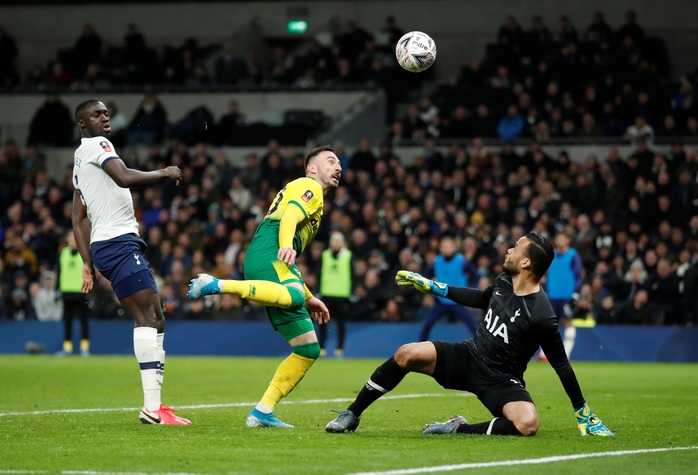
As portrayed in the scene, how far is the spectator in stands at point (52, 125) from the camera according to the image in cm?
3023

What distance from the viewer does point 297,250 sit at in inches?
358

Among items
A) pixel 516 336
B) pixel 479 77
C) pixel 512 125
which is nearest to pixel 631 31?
pixel 479 77

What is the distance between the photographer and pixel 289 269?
8930 mm

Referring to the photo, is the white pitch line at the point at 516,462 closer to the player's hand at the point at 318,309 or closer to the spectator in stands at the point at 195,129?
the player's hand at the point at 318,309

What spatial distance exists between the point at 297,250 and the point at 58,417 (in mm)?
2617

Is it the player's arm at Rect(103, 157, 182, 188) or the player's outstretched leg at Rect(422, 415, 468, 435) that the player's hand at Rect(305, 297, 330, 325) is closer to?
the player's outstretched leg at Rect(422, 415, 468, 435)

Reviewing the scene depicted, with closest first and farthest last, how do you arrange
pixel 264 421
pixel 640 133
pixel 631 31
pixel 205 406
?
pixel 264 421, pixel 205 406, pixel 640 133, pixel 631 31

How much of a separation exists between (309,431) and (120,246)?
210 cm

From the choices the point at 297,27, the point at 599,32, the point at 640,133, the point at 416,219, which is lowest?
the point at 416,219

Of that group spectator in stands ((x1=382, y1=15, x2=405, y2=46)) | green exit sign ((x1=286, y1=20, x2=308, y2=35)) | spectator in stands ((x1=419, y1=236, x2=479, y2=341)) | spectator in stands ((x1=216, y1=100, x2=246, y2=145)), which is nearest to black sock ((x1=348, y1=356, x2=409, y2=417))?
spectator in stands ((x1=419, y1=236, x2=479, y2=341))

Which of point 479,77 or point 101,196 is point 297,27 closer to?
point 479,77

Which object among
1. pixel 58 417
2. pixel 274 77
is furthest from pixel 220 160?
pixel 58 417

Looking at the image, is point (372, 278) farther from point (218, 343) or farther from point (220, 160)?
point (220, 160)

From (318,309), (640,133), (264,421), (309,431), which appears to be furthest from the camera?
(640,133)
